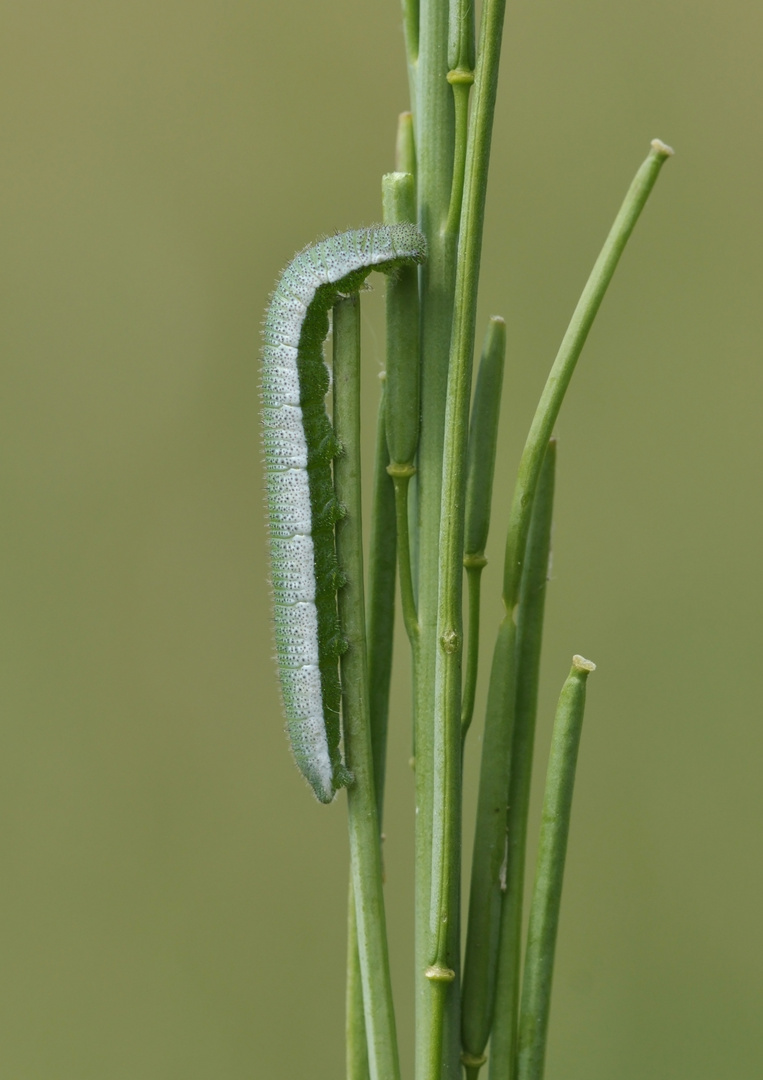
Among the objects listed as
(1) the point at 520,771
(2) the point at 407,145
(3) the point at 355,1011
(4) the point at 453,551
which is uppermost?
(2) the point at 407,145

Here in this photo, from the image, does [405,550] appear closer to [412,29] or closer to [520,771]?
[520,771]

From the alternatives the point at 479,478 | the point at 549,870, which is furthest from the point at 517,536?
the point at 549,870

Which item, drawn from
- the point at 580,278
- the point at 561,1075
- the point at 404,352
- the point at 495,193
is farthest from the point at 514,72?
the point at 561,1075

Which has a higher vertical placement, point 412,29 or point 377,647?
point 412,29

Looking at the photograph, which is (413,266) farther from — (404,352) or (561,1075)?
(561,1075)

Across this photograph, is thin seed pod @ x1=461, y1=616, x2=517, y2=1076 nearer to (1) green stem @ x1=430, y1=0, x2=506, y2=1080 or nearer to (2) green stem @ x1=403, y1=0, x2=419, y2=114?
(1) green stem @ x1=430, y1=0, x2=506, y2=1080

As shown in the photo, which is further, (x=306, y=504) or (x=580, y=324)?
(x=306, y=504)

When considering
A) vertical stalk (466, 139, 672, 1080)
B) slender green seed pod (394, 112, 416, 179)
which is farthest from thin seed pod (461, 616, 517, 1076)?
slender green seed pod (394, 112, 416, 179)
